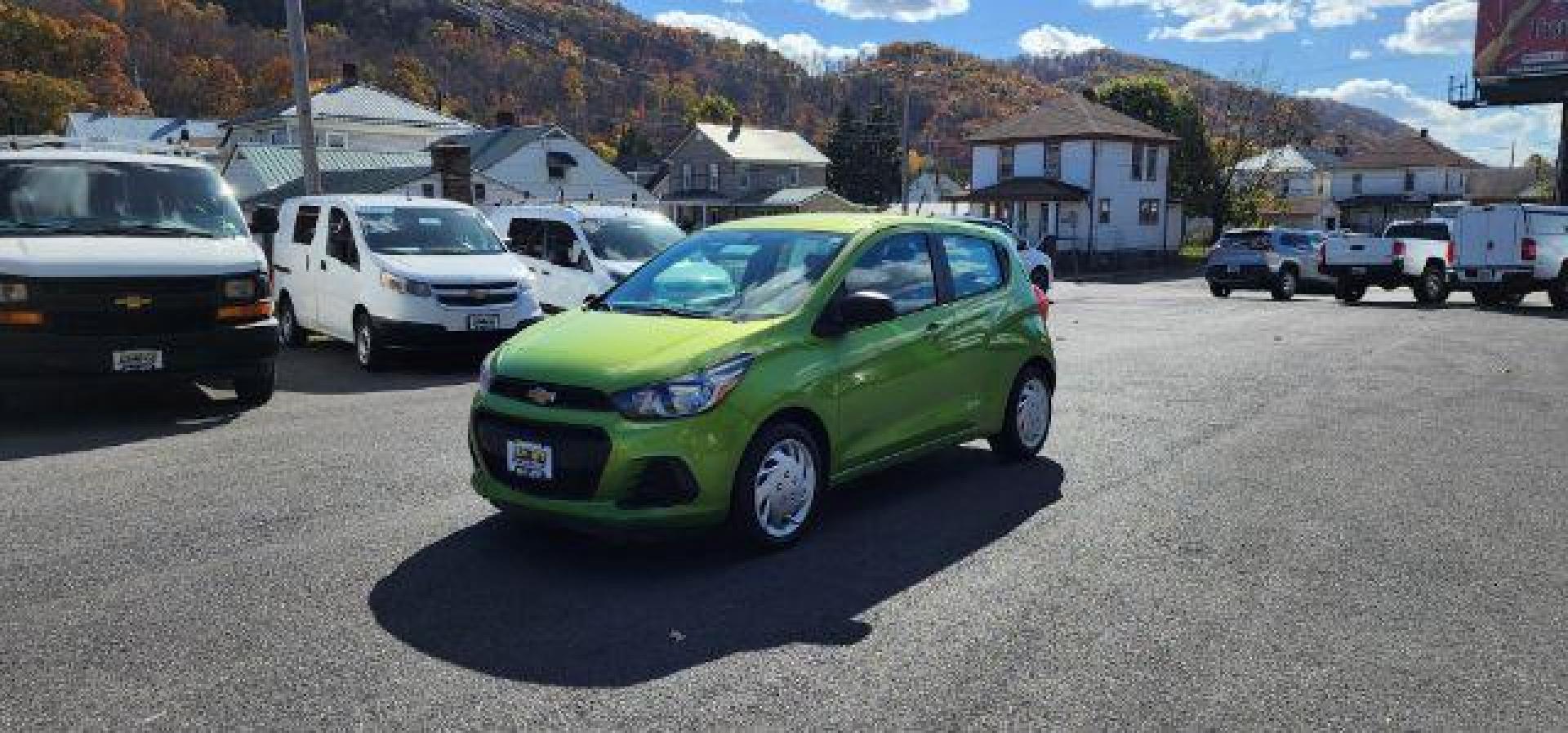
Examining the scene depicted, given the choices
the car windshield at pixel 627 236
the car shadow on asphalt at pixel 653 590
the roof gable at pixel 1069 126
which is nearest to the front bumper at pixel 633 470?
the car shadow on asphalt at pixel 653 590

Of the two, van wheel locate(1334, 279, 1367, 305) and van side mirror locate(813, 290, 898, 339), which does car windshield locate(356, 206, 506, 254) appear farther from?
van wheel locate(1334, 279, 1367, 305)

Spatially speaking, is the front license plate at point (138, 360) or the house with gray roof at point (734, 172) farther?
the house with gray roof at point (734, 172)

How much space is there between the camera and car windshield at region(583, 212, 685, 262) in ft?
46.4

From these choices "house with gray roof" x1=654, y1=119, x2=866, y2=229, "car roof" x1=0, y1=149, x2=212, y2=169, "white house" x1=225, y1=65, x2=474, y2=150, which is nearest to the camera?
"car roof" x1=0, y1=149, x2=212, y2=169

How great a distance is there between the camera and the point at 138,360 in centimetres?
795

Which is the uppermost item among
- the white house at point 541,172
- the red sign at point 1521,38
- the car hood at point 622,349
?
the red sign at point 1521,38

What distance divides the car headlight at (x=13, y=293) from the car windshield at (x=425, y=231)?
4.23m

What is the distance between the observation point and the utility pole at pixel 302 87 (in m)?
15.7

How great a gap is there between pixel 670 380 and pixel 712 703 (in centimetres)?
166

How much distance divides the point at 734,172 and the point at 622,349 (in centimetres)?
6150

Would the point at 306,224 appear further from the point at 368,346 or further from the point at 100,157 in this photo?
the point at 100,157

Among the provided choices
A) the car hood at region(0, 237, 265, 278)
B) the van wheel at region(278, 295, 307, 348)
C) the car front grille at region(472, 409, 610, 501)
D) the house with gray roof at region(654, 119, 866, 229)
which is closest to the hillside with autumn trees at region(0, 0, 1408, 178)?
the house with gray roof at region(654, 119, 866, 229)

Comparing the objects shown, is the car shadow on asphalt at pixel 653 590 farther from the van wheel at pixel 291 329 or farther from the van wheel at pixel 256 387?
the van wheel at pixel 291 329

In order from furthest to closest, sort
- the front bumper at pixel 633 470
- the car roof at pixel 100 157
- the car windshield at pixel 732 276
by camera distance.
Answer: the car roof at pixel 100 157
the car windshield at pixel 732 276
the front bumper at pixel 633 470
